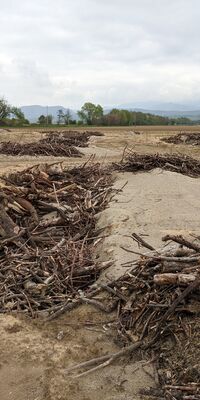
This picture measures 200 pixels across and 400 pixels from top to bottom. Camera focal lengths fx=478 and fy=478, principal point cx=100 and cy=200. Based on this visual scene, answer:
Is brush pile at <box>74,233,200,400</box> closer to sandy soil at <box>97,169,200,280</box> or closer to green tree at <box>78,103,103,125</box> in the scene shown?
sandy soil at <box>97,169,200,280</box>

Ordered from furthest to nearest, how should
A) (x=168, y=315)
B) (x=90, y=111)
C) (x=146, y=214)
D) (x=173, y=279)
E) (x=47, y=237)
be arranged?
(x=90, y=111), (x=146, y=214), (x=47, y=237), (x=173, y=279), (x=168, y=315)

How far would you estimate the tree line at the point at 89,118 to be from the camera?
63.2m

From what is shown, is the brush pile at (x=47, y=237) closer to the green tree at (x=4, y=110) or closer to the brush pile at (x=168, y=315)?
the brush pile at (x=168, y=315)

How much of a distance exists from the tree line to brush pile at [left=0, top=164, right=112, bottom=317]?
49592mm

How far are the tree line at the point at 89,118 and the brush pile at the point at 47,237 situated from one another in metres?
49.6

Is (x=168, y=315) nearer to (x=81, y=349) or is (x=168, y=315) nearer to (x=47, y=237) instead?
(x=81, y=349)

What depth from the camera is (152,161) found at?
12266mm

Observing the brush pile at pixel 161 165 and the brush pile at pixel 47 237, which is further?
the brush pile at pixel 161 165

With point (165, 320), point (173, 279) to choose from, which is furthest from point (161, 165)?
point (165, 320)

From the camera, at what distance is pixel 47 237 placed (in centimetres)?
700

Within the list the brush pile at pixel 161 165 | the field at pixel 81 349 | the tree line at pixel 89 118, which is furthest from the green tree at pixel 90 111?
the field at pixel 81 349

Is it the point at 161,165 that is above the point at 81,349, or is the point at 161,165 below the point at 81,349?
above

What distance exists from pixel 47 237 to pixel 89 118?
204ft

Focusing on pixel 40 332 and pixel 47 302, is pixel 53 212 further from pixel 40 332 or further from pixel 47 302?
pixel 40 332
